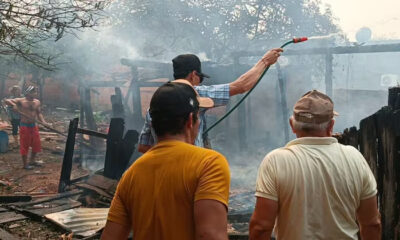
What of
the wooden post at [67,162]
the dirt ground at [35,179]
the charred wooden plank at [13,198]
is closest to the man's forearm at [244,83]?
the dirt ground at [35,179]

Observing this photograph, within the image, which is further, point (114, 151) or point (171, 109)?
point (114, 151)

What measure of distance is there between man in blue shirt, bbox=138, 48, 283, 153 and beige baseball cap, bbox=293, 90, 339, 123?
1072mm

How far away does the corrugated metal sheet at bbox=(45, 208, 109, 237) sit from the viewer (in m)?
5.12

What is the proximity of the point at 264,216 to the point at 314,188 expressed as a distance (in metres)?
0.31

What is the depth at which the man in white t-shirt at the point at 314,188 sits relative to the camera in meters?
2.00

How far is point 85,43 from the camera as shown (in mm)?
15602

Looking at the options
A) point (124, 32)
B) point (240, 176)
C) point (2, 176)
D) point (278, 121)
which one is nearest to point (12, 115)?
point (2, 176)

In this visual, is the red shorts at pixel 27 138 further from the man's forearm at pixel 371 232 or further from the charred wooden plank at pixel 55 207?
the man's forearm at pixel 371 232

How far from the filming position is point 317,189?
78.5 inches

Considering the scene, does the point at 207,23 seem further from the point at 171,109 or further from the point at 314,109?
the point at 171,109

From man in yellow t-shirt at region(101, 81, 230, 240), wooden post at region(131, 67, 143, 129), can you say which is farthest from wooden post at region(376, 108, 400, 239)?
wooden post at region(131, 67, 143, 129)

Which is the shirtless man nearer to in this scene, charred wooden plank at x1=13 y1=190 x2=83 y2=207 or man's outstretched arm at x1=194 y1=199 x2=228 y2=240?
charred wooden plank at x1=13 y1=190 x2=83 y2=207

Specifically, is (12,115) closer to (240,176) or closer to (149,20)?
(149,20)

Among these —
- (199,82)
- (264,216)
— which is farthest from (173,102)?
(199,82)
